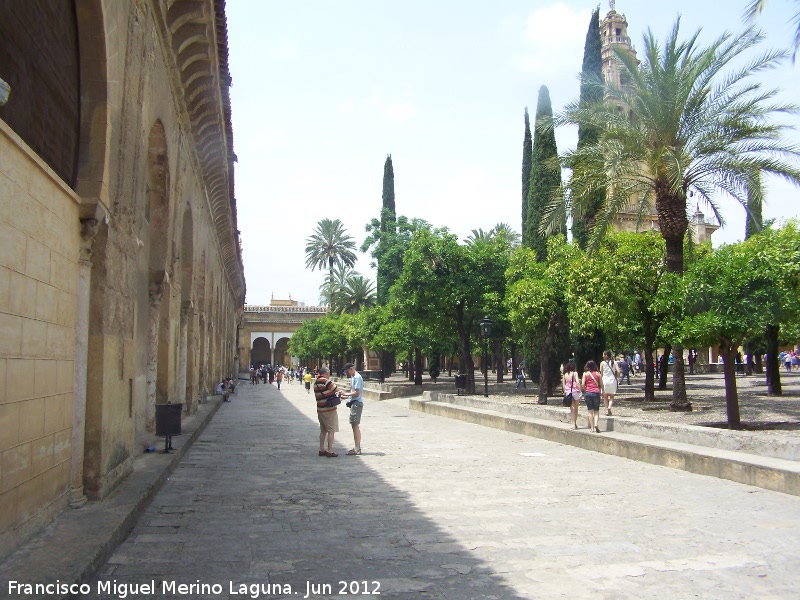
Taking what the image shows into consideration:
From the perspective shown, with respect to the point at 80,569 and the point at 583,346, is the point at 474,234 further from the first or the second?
the point at 80,569

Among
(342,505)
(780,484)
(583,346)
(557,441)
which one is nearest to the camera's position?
(342,505)

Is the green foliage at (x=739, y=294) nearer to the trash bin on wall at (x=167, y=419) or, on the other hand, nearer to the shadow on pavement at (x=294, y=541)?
the shadow on pavement at (x=294, y=541)

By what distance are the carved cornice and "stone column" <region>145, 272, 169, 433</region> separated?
396 cm

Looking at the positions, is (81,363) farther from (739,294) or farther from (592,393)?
(739,294)

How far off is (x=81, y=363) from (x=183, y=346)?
10.3 metres

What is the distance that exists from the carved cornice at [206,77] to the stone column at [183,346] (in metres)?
3.96

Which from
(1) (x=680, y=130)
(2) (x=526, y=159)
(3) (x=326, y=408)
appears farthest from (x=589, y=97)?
(2) (x=526, y=159)

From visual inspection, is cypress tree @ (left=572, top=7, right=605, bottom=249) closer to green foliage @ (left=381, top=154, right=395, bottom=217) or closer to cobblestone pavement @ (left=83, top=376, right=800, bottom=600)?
cobblestone pavement @ (left=83, top=376, right=800, bottom=600)

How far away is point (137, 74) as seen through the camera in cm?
906

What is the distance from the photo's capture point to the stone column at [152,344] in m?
12.2

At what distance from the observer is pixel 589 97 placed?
1786 cm

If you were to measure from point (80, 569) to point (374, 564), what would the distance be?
2.03 meters

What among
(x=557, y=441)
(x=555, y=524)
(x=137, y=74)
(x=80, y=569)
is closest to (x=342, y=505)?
(x=555, y=524)

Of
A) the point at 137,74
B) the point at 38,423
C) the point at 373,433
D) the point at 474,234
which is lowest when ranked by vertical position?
the point at 373,433
